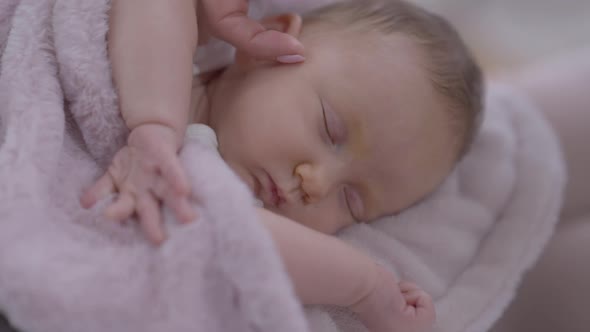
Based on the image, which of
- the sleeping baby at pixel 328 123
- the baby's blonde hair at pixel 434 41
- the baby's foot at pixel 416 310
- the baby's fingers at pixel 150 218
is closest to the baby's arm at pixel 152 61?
the sleeping baby at pixel 328 123

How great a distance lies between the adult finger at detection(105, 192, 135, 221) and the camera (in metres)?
0.81

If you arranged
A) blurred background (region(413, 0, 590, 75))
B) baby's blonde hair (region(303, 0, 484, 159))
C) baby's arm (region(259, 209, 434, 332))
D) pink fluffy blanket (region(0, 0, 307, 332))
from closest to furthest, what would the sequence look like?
pink fluffy blanket (region(0, 0, 307, 332))
baby's arm (region(259, 209, 434, 332))
baby's blonde hair (region(303, 0, 484, 159))
blurred background (region(413, 0, 590, 75))

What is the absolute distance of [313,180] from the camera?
1.01 m

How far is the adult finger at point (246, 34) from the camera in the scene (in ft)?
3.43

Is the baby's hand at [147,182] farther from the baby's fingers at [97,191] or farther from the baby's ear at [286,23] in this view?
the baby's ear at [286,23]

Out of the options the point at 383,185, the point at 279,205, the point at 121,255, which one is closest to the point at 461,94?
the point at 383,185

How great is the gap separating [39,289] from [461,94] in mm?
703

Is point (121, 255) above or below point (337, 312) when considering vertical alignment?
above

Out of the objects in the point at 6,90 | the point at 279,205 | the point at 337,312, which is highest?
the point at 6,90

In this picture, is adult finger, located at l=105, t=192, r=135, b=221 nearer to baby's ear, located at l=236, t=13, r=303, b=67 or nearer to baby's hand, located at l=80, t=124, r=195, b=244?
baby's hand, located at l=80, t=124, r=195, b=244

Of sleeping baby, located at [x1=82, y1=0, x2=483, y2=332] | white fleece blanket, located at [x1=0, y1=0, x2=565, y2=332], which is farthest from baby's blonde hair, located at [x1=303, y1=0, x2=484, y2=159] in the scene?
white fleece blanket, located at [x1=0, y1=0, x2=565, y2=332]

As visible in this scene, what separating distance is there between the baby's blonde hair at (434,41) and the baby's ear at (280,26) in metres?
0.03

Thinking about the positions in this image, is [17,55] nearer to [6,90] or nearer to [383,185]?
[6,90]

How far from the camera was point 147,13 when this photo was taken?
963mm
